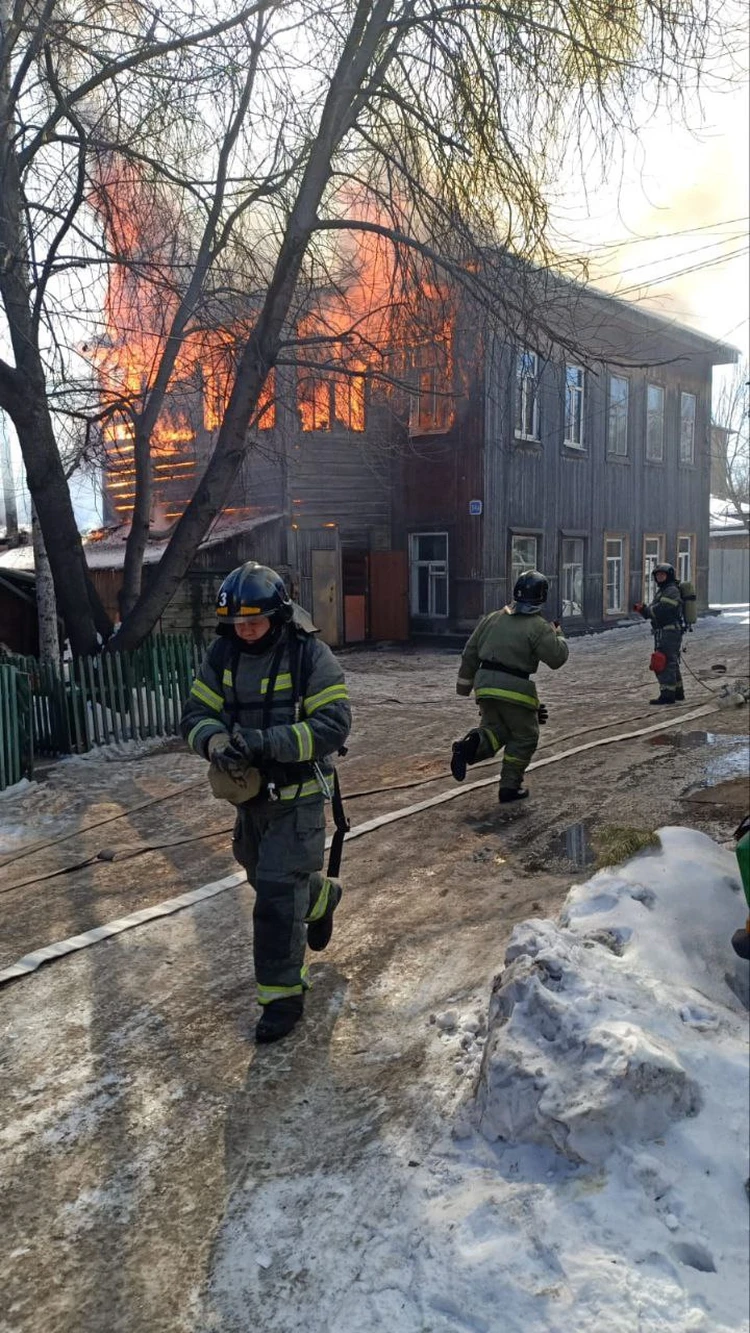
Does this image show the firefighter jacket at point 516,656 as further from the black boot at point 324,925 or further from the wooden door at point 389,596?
the wooden door at point 389,596

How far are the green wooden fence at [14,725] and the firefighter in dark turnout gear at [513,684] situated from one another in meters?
3.77

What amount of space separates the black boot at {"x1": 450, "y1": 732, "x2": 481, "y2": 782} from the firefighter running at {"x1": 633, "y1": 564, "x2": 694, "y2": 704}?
504 cm

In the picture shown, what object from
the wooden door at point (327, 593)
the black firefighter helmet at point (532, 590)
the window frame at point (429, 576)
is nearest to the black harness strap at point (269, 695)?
the black firefighter helmet at point (532, 590)

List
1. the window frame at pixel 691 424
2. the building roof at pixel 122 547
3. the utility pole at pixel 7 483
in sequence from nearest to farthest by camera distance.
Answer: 1. the building roof at pixel 122 547
2. the window frame at pixel 691 424
3. the utility pole at pixel 7 483

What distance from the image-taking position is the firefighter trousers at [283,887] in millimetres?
3658

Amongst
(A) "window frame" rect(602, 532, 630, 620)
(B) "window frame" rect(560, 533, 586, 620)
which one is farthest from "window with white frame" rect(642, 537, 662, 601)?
(B) "window frame" rect(560, 533, 586, 620)

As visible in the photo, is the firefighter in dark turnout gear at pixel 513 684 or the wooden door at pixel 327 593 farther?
→ the wooden door at pixel 327 593

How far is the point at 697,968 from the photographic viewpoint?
11.2ft

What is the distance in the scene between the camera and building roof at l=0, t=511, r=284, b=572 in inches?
652

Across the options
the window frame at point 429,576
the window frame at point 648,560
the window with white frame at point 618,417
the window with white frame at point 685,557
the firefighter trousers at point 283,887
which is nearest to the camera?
the firefighter trousers at point 283,887

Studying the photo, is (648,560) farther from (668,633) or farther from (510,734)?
(510,734)

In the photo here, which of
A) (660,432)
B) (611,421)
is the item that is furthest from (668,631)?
(660,432)

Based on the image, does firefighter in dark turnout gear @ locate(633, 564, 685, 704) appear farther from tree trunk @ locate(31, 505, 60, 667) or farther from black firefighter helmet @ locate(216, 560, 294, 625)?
black firefighter helmet @ locate(216, 560, 294, 625)

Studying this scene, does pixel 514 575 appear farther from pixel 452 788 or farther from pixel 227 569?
pixel 452 788
